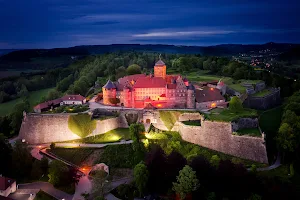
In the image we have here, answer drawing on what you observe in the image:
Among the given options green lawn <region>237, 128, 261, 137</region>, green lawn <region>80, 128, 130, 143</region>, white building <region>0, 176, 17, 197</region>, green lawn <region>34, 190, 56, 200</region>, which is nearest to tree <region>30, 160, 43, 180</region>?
white building <region>0, 176, 17, 197</region>

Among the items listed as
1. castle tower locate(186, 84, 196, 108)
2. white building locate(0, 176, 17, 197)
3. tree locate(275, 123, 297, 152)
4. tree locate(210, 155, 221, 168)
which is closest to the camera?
white building locate(0, 176, 17, 197)

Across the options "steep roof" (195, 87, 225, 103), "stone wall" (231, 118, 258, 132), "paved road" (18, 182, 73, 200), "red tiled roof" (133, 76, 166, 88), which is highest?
"red tiled roof" (133, 76, 166, 88)

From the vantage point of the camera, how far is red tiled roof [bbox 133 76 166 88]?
1672 inches

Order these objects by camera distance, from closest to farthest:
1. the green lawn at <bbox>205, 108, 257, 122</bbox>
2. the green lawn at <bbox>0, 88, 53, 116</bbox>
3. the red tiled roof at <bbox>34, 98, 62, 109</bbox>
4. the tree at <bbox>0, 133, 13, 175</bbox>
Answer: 1. the tree at <bbox>0, 133, 13, 175</bbox>
2. the green lawn at <bbox>205, 108, 257, 122</bbox>
3. the red tiled roof at <bbox>34, 98, 62, 109</bbox>
4. the green lawn at <bbox>0, 88, 53, 116</bbox>

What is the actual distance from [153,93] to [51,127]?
583 inches

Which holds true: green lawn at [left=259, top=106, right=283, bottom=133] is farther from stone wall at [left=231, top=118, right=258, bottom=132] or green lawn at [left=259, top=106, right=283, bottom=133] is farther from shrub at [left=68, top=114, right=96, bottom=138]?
shrub at [left=68, top=114, right=96, bottom=138]

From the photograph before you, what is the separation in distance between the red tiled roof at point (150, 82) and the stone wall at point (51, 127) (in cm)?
559

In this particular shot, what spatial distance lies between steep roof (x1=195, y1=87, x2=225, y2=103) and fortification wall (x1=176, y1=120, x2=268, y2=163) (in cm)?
581

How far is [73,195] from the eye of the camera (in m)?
29.9

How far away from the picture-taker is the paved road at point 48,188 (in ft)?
97.3

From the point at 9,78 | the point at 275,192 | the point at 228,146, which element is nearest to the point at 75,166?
the point at 228,146

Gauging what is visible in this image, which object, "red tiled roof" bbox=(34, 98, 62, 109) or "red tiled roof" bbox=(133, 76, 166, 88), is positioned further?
"red tiled roof" bbox=(34, 98, 62, 109)

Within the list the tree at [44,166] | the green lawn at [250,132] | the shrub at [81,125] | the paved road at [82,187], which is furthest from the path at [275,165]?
the tree at [44,166]

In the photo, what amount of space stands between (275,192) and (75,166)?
21.9 metres
